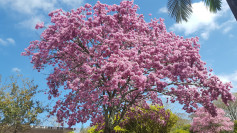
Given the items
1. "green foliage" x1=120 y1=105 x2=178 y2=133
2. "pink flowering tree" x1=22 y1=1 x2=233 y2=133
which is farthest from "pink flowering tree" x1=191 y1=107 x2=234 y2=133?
"pink flowering tree" x1=22 y1=1 x2=233 y2=133

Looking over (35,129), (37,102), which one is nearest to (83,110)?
(37,102)

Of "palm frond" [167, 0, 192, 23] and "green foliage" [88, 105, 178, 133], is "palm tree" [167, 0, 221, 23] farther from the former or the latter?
"green foliage" [88, 105, 178, 133]

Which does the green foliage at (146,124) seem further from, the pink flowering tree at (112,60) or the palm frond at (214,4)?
the palm frond at (214,4)

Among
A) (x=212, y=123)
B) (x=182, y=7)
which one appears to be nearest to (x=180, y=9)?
(x=182, y=7)

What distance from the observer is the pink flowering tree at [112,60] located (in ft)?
34.3

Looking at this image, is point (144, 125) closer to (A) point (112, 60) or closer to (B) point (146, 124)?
(B) point (146, 124)

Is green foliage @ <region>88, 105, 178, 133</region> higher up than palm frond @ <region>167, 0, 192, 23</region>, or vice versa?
palm frond @ <region>167, 0, 192, 23</region>

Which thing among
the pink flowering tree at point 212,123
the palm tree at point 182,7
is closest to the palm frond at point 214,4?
the palm tree at point 182,7

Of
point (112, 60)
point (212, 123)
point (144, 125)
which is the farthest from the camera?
point (212, 123)

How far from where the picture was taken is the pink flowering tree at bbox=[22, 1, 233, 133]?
34.3 ft

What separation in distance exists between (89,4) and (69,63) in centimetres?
435

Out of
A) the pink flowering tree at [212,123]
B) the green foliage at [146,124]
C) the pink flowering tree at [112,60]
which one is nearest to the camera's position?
the pink flowering tree at [112,60]

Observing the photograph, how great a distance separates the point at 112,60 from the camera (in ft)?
31.1

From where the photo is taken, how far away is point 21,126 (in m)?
20.2
